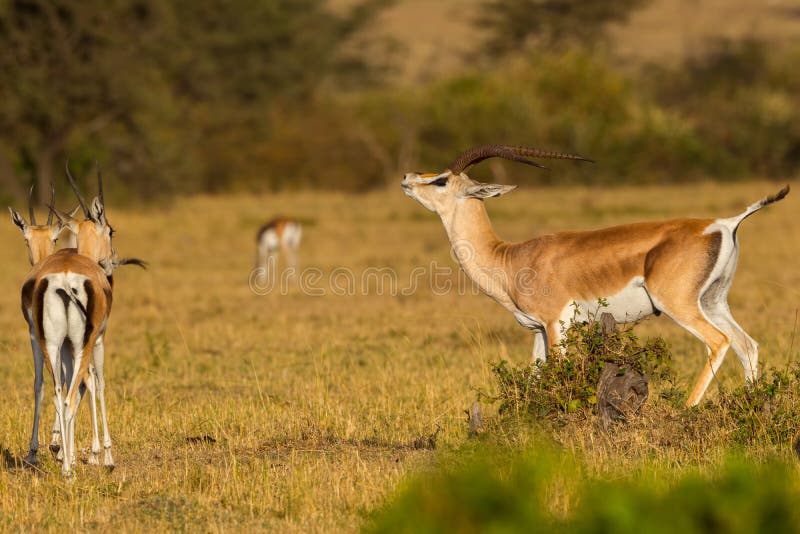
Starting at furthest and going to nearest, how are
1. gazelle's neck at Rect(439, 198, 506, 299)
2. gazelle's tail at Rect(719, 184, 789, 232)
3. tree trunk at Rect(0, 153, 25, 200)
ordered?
tree trunk at Rect(0, 153, 25, 200) < gazelle's neck at Rect(439, 198, 506, 299) < gazelle's tail at Rect(719, 184, 789, 232)

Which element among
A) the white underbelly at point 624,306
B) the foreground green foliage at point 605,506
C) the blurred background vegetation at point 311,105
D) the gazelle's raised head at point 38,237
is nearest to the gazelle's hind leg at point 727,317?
the white underbelly at point 624,306

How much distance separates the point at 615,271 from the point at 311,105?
29.1 m

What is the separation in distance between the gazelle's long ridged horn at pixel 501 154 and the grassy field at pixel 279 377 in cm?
121

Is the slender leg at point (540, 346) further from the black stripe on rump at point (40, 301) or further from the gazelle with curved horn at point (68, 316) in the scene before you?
the black stripe on rump at point (40, 301)

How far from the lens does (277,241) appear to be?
16938 mm

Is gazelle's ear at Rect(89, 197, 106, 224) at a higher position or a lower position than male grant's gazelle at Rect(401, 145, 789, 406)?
higher

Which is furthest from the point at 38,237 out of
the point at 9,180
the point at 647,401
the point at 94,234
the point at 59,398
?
the point at 9,180

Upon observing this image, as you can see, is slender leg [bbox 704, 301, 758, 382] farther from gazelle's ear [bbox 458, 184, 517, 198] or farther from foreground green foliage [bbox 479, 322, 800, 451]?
gazelle's ear [bbox 458, 184, 517, 198]

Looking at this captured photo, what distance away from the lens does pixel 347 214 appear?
22547 mm

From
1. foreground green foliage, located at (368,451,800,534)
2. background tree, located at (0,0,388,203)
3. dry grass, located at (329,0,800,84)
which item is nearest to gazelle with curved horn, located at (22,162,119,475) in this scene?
foreground green foliage, located at (368,451,800,534)

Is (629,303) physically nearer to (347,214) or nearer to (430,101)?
(347,214)

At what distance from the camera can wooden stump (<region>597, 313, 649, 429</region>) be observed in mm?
5816

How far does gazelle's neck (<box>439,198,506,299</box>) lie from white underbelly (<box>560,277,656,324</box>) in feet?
2.12

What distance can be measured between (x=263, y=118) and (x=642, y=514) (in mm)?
32180
